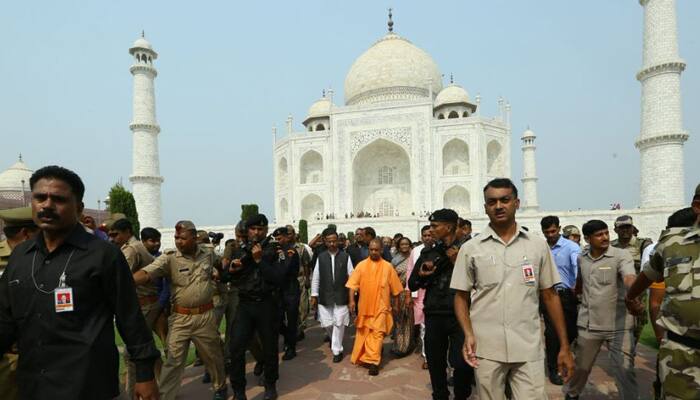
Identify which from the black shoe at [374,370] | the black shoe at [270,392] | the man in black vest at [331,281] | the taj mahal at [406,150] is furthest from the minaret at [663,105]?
the black shoe at [270,392]

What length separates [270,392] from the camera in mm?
3588

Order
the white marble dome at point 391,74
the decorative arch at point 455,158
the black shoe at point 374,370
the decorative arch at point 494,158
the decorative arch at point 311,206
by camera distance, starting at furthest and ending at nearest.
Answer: the white marble dome at point 391,74 < the decorative arch at point 311,206 < the decorative arch at point 455,158 < the decorative arch at point 494,158 < the black shoe at point 374,370

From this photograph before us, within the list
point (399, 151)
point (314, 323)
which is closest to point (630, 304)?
point (314, 323)

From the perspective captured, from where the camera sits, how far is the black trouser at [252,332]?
3.48m

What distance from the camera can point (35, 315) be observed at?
164 centimetres

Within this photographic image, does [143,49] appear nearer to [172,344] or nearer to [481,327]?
[172,344]

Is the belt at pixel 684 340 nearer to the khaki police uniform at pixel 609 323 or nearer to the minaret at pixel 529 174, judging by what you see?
the khaki police uniform at pixel 609 323

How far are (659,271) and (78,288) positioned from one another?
280 centimetres

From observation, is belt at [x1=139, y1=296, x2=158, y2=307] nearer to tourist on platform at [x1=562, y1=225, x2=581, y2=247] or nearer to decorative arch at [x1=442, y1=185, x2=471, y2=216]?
tourist on platform at [x1=562, y1=225, x2=581, y2=247]

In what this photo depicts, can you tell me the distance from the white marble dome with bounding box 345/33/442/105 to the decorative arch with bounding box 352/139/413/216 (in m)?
4.48

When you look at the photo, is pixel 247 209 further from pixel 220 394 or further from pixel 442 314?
pixel 442 314

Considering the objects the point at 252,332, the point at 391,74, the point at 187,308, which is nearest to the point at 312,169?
the point at 391,74

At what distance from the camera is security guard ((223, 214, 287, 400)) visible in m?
3.48

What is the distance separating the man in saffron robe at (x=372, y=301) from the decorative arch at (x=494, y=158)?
22.8 m
